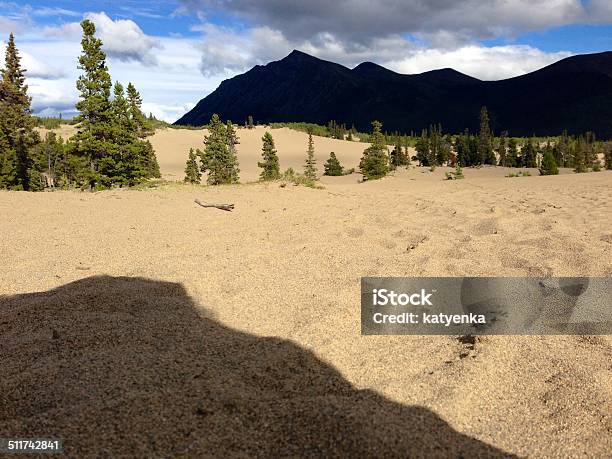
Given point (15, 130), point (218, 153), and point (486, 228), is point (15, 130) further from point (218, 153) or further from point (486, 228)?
point (486, 228)

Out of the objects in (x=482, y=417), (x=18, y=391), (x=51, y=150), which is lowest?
(x=482, y=417)

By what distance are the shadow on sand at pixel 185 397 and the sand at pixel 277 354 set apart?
0.01 meters

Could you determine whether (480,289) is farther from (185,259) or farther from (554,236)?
(185,259)

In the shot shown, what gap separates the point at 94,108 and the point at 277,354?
2499 centimetres

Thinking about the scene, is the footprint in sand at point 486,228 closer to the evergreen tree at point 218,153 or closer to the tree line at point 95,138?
the tree line at point 95,138

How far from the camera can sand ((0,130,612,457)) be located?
2.49 metres

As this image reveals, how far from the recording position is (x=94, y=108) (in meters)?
24.0

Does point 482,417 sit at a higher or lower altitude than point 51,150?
lower

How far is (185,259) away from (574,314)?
16.9 feet

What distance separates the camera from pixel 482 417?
9.09ft

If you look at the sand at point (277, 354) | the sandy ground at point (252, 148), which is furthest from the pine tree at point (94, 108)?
the sandy ground at point (252, 148)

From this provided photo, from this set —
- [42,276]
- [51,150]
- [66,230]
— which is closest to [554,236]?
[42,276]

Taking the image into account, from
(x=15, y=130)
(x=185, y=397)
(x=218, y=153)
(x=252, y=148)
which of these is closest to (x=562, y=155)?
(x=218, y=153)

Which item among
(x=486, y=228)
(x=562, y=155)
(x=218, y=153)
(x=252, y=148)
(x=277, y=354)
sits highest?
(x=252, y=148)
